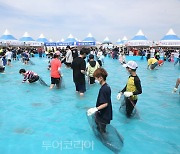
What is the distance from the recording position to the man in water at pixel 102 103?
4.15m

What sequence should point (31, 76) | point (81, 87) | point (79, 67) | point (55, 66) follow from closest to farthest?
point (79, 67) < point (81, 87) < point (55, 66) < point (31, 76)

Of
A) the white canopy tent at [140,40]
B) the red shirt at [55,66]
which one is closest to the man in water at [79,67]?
the red shirt at [55,66]

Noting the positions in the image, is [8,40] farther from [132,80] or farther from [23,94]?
[132,80]

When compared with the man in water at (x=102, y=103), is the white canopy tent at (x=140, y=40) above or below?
above

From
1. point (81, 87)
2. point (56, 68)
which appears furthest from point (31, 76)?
point (81, 87)

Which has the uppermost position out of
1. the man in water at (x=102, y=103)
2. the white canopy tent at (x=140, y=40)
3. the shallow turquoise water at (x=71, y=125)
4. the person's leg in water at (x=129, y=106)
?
the white canopy tent at (x=140, y=40)

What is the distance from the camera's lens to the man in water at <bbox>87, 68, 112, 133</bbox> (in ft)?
13.6

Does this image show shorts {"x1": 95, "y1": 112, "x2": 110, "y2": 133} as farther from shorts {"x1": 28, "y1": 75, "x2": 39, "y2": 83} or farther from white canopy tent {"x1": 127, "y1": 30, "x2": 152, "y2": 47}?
white canopy tent {"x1": 127, "y1": 30, "x2": 152, "y2": 47}

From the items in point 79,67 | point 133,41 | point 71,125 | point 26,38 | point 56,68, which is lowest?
point 71,125

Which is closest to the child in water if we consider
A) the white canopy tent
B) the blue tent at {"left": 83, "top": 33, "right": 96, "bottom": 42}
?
the white canopy tent

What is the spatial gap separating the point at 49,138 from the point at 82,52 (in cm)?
333

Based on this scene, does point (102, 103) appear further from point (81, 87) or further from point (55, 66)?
point (55, 66)

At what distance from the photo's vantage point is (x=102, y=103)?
4.20 meters

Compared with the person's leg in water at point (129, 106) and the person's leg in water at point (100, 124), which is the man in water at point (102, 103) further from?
the person's leg in water at point (129, 106)
